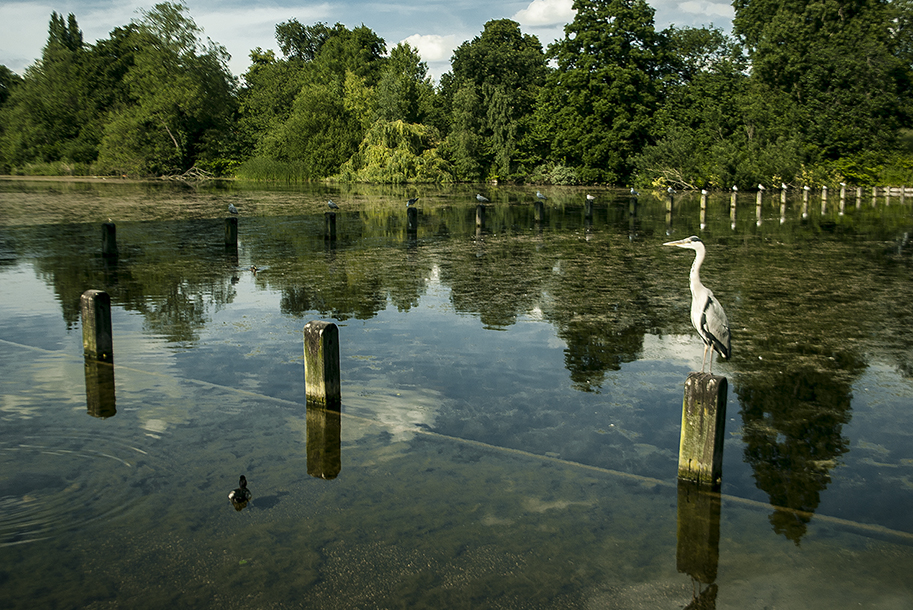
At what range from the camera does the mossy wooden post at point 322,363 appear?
6.03 m

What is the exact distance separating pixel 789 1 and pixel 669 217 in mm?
34361

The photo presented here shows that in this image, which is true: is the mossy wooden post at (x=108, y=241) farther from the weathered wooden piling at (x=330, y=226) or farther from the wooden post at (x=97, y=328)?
the wooden post at (x=97, y=328)

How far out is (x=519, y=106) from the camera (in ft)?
200

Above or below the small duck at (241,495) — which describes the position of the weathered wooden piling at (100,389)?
above

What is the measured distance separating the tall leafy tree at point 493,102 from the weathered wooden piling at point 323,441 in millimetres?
52862

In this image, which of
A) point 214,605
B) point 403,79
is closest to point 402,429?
point 214,605

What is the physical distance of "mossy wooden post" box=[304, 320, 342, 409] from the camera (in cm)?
603

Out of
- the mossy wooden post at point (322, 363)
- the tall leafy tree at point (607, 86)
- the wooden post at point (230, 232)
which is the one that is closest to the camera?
the mossy wooden post at point (322, 363)

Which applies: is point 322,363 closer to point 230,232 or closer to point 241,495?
point 241,495

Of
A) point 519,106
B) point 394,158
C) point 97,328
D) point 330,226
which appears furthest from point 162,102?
point 97,328

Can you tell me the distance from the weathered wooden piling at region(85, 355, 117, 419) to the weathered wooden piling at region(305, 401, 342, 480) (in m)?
1.82

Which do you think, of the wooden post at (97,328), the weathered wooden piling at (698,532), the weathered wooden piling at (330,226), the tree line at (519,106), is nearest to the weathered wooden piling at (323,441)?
the weathered wooden piling at (698,532)

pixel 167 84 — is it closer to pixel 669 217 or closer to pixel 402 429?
pixel 669 217

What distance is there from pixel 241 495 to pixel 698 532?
3.00 m
